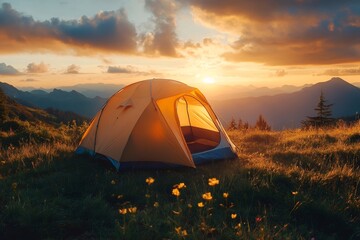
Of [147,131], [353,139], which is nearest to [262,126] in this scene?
[353,139]

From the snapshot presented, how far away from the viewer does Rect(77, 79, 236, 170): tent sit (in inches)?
347

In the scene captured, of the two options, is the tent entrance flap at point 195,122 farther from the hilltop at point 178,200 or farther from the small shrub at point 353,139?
the small shrub at point 353,139

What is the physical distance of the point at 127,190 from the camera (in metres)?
6.80

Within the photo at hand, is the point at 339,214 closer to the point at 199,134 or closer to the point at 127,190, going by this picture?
the point at 127,190

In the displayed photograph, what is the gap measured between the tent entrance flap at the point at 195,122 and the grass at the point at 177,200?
99.4 inches

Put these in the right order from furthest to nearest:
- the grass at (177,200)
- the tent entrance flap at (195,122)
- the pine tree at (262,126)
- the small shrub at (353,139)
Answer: the pine tree at (262,126) < the tent entrance flap at (195,122) < the small shrub at (353,139) < the grass at (177,200)

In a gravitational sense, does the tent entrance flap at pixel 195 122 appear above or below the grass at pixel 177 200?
above

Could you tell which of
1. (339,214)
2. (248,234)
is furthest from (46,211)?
(339,214)

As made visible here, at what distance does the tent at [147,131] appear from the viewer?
8.80 metres

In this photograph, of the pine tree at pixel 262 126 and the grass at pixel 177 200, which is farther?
the pine tree at pixel 262 126

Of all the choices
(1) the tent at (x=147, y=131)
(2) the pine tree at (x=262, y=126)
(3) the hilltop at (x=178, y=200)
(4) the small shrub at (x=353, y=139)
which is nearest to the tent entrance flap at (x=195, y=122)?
(1) the tent at (x=147, y=131)

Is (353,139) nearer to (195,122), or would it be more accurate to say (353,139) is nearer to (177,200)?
(195,122)

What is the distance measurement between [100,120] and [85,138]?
75 cm

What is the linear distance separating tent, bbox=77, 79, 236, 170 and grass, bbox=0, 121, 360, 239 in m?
0.37
